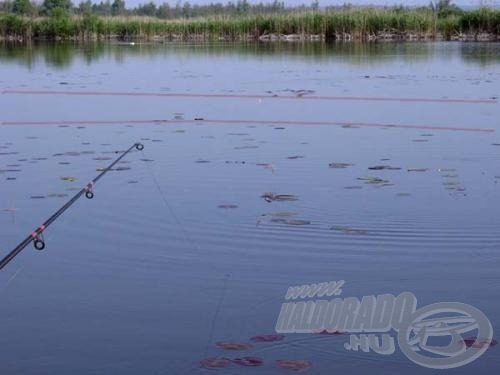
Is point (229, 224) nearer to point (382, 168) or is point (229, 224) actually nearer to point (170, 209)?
point (170, 209)

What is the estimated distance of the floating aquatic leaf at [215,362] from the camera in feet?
10.6

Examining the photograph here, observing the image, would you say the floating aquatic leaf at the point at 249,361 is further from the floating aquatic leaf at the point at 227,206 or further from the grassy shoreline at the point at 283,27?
the grassy shoreline at the point at 283,27

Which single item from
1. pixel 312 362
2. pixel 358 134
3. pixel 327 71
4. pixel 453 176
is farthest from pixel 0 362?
pixel 327 71

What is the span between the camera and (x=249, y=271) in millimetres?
4285

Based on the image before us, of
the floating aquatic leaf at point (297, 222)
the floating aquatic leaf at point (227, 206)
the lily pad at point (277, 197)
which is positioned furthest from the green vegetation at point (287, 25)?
the floating aquatic leaf at point (297, 222)

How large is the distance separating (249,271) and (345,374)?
3.87ft

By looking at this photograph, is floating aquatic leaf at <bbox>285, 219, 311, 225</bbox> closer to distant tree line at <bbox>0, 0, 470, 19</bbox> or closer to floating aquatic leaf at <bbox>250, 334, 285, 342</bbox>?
floating aquatic leaf at <bbox>250, 334, 285, 342</bbox>

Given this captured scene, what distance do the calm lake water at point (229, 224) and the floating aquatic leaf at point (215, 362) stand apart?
3 centimetres

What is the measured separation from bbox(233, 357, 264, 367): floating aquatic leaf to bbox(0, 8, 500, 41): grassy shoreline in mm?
25030

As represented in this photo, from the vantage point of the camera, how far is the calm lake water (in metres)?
3.48

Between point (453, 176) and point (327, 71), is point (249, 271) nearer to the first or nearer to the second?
point (453, 176)

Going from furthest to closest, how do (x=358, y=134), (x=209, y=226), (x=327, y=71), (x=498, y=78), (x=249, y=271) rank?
(x=327, y=71)
(x=498, y=78)
(x=358, y=134)
(x=209, y=226)
(x=249, y=271)

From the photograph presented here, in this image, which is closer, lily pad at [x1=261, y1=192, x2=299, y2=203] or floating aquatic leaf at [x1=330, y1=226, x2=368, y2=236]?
floating aquatic leaf at [x1=330, y1=226, x2=368, y2=236]

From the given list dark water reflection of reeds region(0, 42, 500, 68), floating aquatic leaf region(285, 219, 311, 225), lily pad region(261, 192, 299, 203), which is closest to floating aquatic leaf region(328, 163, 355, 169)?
Result: lily pad region(261, 192, 299, 203)
